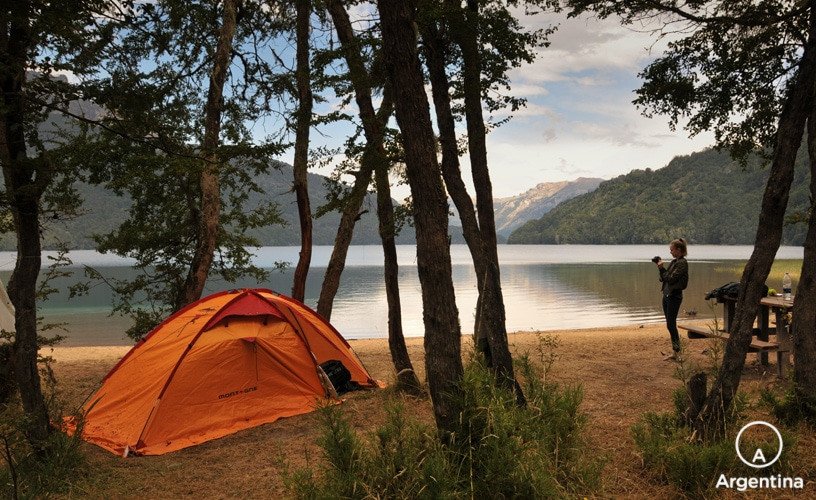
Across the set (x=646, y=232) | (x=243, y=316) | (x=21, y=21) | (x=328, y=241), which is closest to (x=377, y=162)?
(x=243, y=316)

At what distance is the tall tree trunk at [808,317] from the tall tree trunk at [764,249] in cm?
59

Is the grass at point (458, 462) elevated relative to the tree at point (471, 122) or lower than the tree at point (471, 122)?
lower

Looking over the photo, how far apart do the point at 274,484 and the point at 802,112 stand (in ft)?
17.8

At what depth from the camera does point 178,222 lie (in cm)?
1152

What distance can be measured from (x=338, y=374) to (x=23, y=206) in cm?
429

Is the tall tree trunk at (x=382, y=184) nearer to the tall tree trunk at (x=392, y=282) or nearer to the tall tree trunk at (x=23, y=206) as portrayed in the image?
the tall tree trunk at (x=392, y=282)

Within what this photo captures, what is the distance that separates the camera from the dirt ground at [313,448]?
440 centimetres

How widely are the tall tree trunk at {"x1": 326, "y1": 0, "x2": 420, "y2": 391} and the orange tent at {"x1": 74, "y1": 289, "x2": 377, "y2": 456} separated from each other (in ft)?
3.29

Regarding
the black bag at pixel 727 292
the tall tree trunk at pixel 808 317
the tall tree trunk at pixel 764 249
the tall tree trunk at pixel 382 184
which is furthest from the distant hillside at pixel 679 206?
the tall tree trunk at pixel 764 249

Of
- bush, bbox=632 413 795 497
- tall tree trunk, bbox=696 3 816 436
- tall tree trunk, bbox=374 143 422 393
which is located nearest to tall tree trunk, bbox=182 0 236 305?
tall tree trunk, bbox=374 143 422 393

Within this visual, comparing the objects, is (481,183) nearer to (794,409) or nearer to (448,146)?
(448,146)

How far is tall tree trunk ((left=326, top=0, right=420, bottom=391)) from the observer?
23.9 ft

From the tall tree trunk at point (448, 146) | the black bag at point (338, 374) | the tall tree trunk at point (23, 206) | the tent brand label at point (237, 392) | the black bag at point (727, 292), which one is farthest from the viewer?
the black bag at point (727, 292)

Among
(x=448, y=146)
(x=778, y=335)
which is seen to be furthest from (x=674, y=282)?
(x=448, y=146)
